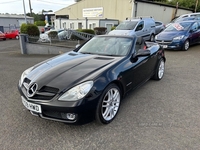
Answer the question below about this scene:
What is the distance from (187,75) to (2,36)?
24614 millimetres

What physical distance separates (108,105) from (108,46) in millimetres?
1443

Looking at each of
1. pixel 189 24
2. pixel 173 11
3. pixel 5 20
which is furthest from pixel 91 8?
pixel 189 24

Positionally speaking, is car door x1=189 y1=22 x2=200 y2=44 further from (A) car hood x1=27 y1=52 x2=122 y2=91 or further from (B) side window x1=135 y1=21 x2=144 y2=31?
(A) car hood x1=27 y1=52 x2=122 y2=91

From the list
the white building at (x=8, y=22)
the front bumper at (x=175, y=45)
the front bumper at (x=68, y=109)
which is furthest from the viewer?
the white building at (x=8, y=22)

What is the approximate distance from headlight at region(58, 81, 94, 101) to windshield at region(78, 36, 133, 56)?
128 cm

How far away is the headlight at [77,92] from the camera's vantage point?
220cm

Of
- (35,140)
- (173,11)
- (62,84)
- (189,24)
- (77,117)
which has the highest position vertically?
(173,11)

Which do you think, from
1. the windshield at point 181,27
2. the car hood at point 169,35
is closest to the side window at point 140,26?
the windshield at point 181,27

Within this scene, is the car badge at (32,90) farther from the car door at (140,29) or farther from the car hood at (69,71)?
the car door at (140,29)

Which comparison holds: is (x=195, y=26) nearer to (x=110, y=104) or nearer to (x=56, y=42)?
(x=56, y=42)

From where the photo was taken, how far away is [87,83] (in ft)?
7.57

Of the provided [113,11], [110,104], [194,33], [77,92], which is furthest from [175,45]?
[113,11]

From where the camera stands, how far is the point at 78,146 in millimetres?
2180

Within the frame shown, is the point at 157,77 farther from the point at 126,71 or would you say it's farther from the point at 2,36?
the point at 2,36
